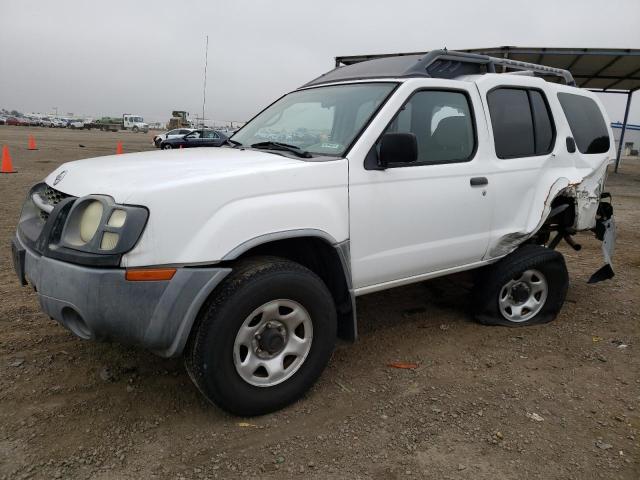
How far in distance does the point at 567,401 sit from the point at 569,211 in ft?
6.53

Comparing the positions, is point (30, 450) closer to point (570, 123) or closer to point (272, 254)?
point (272, 254)

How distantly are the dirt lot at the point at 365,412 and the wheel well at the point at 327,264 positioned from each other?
1.39ft

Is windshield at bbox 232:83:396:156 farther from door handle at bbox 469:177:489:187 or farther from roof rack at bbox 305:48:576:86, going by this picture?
door handle at bbox 469:177:489:187

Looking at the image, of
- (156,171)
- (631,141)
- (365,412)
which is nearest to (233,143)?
(156,171)

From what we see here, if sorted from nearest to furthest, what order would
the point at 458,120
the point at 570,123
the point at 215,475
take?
1. the point at 215,475
2. the point at 458,120
3. the point at 570,123

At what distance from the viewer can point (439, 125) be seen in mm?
3514

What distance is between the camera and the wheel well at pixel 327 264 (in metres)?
2.90

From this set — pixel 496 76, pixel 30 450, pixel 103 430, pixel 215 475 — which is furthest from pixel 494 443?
pixel 496 76

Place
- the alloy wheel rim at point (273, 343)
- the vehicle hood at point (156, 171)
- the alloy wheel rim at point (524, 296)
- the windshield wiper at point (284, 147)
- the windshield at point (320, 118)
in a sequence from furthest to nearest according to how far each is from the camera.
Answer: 1. the alloy wheel rim at point (524, 296)
2. the windshield at point (320, 118)
3. the windshield wiper at point (284, 147)
4. the alloy wheel rim at point (273, 343)
5. the vehicle hood at point (156, 171)

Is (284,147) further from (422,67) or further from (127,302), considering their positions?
(127,302)

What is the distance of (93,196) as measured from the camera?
2.43 meters

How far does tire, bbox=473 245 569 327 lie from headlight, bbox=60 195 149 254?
285 cm

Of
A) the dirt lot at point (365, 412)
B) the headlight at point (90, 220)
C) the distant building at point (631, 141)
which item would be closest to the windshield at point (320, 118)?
the headlight at point (90, 220)

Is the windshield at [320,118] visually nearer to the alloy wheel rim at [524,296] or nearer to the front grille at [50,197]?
the front grille at [50,197]
